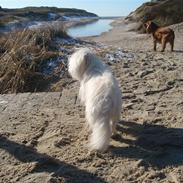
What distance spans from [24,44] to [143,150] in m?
6.26

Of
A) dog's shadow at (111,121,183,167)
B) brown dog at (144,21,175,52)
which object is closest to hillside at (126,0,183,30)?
brown dog at (144,21,175,52)

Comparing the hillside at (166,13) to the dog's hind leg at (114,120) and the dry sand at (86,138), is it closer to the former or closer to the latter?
the dry sand at (86,138)

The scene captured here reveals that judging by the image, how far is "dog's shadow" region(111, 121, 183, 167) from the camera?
15.5 ft

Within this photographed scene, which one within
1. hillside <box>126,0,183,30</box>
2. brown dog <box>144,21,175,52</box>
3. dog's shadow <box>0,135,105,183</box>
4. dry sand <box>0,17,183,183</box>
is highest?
hillside <box>126,0,183,30</box>

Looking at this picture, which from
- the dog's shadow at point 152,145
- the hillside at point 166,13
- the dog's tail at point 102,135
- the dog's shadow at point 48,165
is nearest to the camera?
the dog's shadow at point 48,165

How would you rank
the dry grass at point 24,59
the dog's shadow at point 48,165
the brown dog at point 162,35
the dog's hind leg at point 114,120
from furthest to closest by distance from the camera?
the brown dog at point 162,35, the dry grass at point 24,59, the dog's hind leg at point 114,120, the dog's shadow at point 48,165

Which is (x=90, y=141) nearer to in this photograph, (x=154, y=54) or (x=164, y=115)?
(x=164, y=115)

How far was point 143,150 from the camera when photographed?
4984 millimetres

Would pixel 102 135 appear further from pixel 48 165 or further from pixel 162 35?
pixel 162 35

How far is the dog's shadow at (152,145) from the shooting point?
4.74 metres

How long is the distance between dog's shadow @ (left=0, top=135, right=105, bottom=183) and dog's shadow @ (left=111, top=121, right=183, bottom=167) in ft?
1.85

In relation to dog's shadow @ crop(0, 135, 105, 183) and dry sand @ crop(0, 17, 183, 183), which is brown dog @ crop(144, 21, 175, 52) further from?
dog's shadow @ crop(0, 135, 105, 183)

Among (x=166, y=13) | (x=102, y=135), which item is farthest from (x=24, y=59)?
(x=166, y=13)

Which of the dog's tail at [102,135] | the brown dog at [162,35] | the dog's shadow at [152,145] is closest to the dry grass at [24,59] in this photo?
the brown dog at [162,35]
